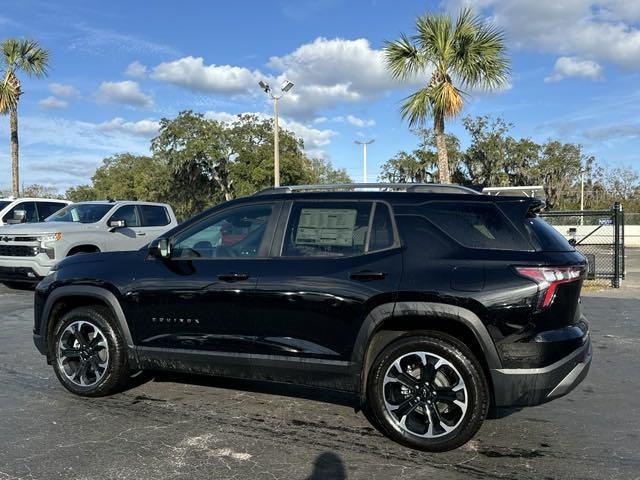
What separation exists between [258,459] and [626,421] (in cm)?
297

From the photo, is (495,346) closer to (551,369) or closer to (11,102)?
(551,369)

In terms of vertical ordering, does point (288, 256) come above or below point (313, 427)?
above

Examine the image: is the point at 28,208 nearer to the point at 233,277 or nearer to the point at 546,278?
the point at 233,277

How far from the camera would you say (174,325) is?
15.3 feet

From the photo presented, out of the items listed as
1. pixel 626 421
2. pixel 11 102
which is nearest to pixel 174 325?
pixel 626 421

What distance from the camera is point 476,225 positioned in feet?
13.4

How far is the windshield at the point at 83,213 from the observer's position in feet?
39.0

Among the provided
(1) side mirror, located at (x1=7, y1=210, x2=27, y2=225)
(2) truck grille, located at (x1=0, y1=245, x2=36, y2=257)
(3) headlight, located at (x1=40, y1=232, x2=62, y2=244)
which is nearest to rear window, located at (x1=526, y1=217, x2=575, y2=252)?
(3) headlight, located at (x1=40, y1=232, x2=62, y2=244)

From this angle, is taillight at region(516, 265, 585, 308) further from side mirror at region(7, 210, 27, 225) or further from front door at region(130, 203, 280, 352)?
side mirror at region(7, 210, 27, 225)

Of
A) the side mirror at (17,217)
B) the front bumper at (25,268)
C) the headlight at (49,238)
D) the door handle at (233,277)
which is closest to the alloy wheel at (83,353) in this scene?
the door handle at (233,277)

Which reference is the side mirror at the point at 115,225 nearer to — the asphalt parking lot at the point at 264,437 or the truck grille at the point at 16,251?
the truck grille at the point at 16,251

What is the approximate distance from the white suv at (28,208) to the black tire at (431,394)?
38.2ft

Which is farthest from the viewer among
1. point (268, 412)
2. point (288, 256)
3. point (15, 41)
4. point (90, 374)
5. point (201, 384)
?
point (15, 41)

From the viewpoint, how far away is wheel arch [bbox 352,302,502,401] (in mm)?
3803
